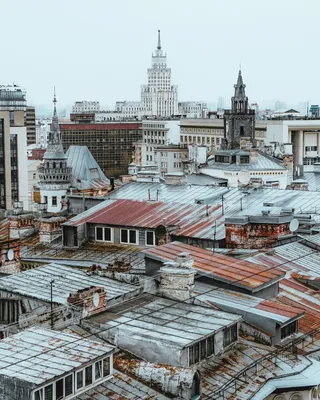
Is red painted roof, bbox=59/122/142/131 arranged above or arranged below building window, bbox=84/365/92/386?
above

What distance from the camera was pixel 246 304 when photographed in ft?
69.8

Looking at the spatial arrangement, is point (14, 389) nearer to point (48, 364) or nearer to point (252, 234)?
point (48, 364)

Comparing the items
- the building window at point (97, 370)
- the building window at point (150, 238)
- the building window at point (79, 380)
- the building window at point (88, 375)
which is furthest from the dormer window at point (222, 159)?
the building window at point (79, 380)

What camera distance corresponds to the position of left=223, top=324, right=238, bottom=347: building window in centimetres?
1888

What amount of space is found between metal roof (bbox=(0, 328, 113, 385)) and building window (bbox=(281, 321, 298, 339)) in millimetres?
5505

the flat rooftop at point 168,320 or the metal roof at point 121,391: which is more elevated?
the flat rooftop at point 168,320

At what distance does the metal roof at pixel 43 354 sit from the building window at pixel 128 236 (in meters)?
18.9

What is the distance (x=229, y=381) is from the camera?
57.5 feet

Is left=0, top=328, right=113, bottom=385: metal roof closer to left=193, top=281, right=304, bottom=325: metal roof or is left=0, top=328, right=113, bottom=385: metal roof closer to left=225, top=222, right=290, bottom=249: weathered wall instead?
left=193, top=281, right=304, bottom=325: metal roof

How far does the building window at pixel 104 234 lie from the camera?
3700 cm

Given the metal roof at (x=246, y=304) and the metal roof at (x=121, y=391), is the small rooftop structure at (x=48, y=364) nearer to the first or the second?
the metal roof at (x=121, y=391)

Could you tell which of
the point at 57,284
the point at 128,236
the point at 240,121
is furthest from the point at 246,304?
the point at 240,121

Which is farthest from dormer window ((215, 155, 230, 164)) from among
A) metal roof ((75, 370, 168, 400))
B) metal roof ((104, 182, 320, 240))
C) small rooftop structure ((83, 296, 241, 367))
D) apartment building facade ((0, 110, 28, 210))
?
metal roof ((75, 370, 168, 400))

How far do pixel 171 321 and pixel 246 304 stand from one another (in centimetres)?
287
